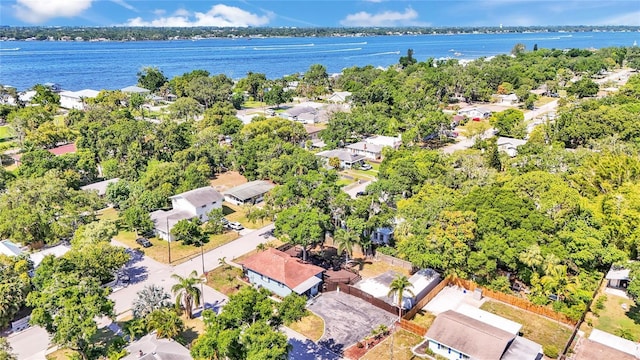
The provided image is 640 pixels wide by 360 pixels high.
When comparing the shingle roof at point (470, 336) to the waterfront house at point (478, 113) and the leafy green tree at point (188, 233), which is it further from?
the waterfront house at point (478, 113)

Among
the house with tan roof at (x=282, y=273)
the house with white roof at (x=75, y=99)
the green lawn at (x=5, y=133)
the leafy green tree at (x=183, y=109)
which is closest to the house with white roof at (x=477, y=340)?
the house with tan roof at (x=282, y=273)

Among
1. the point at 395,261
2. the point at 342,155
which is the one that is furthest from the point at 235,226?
the point at 342,155

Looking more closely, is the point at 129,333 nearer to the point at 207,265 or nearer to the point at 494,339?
the point at 207,265

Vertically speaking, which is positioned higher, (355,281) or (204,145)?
(204,145)

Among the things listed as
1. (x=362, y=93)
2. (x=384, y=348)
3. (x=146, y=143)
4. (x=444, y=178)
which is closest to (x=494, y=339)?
(x=384, y=348)

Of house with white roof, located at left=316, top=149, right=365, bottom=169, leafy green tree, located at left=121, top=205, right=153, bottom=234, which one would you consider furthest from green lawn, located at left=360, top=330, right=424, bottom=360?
house with white roof, located at left=316, top=149, right=365, bottom=169
